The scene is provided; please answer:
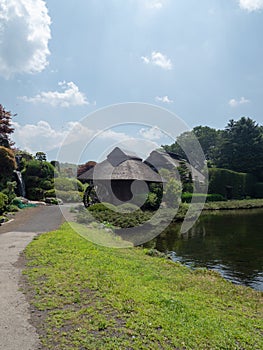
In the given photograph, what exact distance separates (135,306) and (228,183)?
3526 centimetres

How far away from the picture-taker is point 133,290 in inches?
205

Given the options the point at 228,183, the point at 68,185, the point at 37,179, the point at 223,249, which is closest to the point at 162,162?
the point at 228,183

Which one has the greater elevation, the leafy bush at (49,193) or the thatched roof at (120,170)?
the thatched roof at (120,170)

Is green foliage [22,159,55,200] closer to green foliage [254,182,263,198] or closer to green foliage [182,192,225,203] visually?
green foliage [182,192,225,203]

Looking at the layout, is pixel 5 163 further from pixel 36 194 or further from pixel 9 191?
pixel 36 194

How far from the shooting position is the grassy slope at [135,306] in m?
3.58

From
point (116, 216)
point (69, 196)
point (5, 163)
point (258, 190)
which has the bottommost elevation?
point (116, 216)

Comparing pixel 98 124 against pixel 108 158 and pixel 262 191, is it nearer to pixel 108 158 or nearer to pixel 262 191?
pixel 108 158

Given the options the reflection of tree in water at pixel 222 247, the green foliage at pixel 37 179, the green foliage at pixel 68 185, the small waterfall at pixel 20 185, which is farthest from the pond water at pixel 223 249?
the green foliage at pixel 68 185

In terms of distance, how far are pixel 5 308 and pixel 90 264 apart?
9.06 feet

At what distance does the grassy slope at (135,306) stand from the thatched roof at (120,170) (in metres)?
14.8

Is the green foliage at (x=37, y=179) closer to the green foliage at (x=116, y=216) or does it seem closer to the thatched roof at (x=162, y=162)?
the green foliage at (x=116, y=216)

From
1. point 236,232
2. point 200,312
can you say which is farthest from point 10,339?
point 236,232

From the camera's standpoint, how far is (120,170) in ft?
74.4
